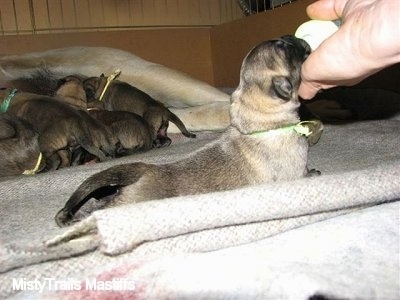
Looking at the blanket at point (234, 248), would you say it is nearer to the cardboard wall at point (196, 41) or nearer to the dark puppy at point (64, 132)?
the dark puppy at point (64, 132)

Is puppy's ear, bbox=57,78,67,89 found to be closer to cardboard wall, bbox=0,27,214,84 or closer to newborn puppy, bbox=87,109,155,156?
newborn puppy, bbox=87,109,155,156

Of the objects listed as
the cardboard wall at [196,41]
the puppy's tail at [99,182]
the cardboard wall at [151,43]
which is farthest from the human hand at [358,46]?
the cardboard wall at [151,43]

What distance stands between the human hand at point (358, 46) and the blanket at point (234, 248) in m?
0.21

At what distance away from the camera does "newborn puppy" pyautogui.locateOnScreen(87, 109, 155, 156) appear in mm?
1984

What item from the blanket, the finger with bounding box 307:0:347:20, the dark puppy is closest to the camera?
the blanket

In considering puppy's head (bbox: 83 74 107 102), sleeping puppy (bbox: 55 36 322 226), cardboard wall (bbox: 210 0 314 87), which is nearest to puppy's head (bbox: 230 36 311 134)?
sleeping puppy (bbox: 55 36 322 226)

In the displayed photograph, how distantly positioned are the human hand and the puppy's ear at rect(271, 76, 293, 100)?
0.65ft

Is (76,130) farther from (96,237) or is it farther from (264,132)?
(96,237)

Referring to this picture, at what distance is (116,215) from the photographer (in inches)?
30.6

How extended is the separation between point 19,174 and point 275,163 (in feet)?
3.27

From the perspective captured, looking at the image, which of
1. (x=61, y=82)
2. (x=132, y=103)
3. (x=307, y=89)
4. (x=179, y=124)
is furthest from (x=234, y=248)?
(x=61, y=82)

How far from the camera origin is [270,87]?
140cm

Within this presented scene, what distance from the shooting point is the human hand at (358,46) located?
872 mm

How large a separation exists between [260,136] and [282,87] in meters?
0.15
